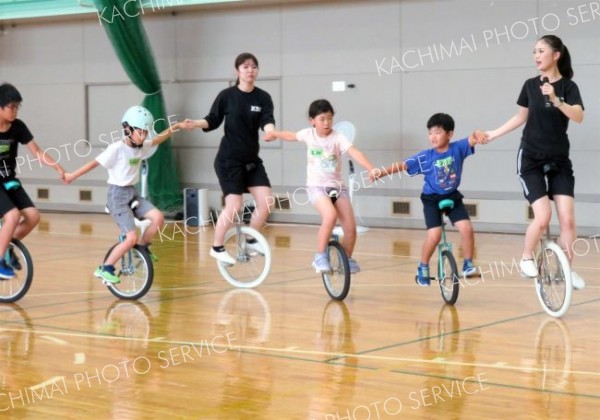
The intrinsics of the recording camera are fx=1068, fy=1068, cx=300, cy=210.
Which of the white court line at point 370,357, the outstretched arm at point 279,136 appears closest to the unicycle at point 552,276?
the white court line at point 370,357

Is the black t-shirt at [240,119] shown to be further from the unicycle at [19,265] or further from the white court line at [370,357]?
the white court line at [370,357]

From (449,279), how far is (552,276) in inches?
31.0

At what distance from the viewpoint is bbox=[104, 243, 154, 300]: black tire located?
759cm

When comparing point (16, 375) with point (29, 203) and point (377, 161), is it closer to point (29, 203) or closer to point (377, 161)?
point (29, 203)

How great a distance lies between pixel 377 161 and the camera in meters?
13.6

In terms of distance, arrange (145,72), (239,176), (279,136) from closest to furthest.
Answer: (279,136), (239,176), (145,72)

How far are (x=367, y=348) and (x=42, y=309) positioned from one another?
8.64ft

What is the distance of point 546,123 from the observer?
6688 mm

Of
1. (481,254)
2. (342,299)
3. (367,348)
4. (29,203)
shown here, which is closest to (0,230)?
(29,203)

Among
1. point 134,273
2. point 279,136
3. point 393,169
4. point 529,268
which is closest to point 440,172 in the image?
point 393,169

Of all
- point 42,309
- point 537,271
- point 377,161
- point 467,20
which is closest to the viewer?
point 537,271

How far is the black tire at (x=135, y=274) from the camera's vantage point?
7594 mm

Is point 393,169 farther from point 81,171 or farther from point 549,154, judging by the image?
point 81,171

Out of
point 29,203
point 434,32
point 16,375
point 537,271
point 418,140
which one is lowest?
point 16,375
